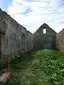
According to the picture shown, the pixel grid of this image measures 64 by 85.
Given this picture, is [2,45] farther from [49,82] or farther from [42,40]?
[42,40]

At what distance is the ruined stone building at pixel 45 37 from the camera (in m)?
32.2

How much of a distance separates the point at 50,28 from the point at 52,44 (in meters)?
3.30

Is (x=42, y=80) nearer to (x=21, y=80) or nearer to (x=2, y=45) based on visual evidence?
(x=21, y=80)

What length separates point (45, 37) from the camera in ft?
107

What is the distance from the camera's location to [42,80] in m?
6.12

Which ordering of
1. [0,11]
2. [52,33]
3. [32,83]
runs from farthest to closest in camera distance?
[52,33], [0,11], [32,83]

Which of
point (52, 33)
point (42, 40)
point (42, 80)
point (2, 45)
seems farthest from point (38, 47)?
point (42, 80)

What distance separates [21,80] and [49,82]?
1072mm

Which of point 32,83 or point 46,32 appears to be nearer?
point 32,83

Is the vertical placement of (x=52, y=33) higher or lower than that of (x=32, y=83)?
higher

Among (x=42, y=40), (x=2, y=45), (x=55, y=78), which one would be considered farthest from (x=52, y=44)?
(x=55, y=78)

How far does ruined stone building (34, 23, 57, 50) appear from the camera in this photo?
32219 mm

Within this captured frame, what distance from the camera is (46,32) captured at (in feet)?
106

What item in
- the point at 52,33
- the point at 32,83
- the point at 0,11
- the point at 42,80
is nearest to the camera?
the point at 32,83
